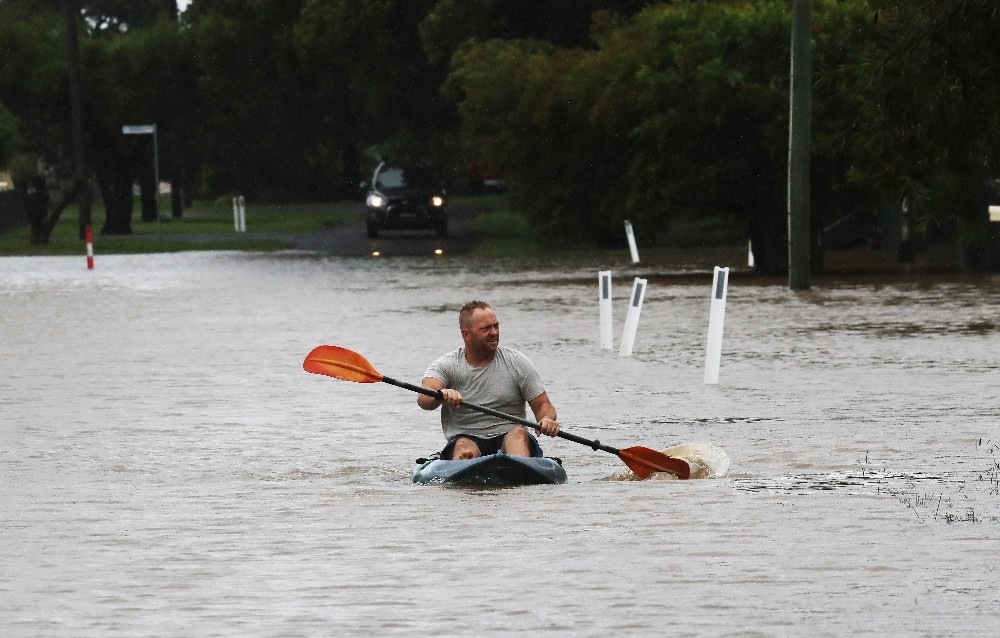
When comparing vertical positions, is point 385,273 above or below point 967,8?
below

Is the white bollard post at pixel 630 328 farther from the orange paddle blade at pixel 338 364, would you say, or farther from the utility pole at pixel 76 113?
the utility pole at pixel 76 113

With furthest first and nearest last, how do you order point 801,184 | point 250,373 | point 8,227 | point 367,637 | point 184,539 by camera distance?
point 8,227
point 801,184
point 250,373
point 184,539
point 367,637

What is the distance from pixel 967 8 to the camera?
22984mm

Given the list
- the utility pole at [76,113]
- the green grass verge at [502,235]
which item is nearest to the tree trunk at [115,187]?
the utility pole at [76,113]

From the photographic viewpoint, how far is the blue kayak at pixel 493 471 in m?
12.2

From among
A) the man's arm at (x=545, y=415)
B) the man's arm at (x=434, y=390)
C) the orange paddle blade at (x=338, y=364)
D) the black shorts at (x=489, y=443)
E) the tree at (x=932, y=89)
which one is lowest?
the black shorts at (x=489, y=443)

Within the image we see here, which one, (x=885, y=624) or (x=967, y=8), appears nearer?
(x=885, y=624)

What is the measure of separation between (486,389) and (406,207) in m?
45.3

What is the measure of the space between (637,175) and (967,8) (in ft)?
49.8

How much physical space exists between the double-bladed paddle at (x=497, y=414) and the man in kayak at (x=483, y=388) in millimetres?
138

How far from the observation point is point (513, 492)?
39.3ft

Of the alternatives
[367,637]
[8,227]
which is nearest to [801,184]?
[367,637]

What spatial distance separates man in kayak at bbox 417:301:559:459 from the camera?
41.5 feet

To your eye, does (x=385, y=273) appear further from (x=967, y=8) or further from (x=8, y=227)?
(x=8, y=227)
